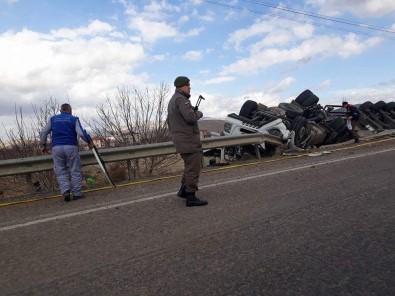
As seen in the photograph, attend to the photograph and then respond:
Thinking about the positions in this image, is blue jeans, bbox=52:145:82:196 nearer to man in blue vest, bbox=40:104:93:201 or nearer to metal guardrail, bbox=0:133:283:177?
man in blue vest, bbox=40:104:93:201

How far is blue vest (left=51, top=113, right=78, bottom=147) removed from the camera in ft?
22.2

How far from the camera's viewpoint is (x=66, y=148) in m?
6.74

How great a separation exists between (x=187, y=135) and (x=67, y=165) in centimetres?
252

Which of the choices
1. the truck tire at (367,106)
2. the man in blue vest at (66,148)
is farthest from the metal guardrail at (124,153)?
the truck tire at (367,106)

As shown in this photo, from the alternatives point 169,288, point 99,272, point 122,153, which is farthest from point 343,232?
point 122,153

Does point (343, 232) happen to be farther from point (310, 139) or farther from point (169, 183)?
point (310, 139)

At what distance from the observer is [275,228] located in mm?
4203

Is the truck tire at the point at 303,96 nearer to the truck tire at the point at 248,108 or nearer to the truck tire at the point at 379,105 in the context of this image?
the truck tire at the point at 248,108

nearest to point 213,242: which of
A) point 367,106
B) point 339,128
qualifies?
point 339,128

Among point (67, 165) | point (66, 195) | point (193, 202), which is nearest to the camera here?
point (193, 202)

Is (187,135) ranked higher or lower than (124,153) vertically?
higher

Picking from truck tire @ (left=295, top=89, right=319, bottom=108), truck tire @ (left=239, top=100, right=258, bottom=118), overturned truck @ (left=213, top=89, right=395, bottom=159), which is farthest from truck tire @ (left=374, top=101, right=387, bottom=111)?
truck tire @ (left=239, top=100, right=258, bottom=118)

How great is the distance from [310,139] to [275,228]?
8.53m

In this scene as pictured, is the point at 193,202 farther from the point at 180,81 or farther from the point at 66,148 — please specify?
the point at 66,148
